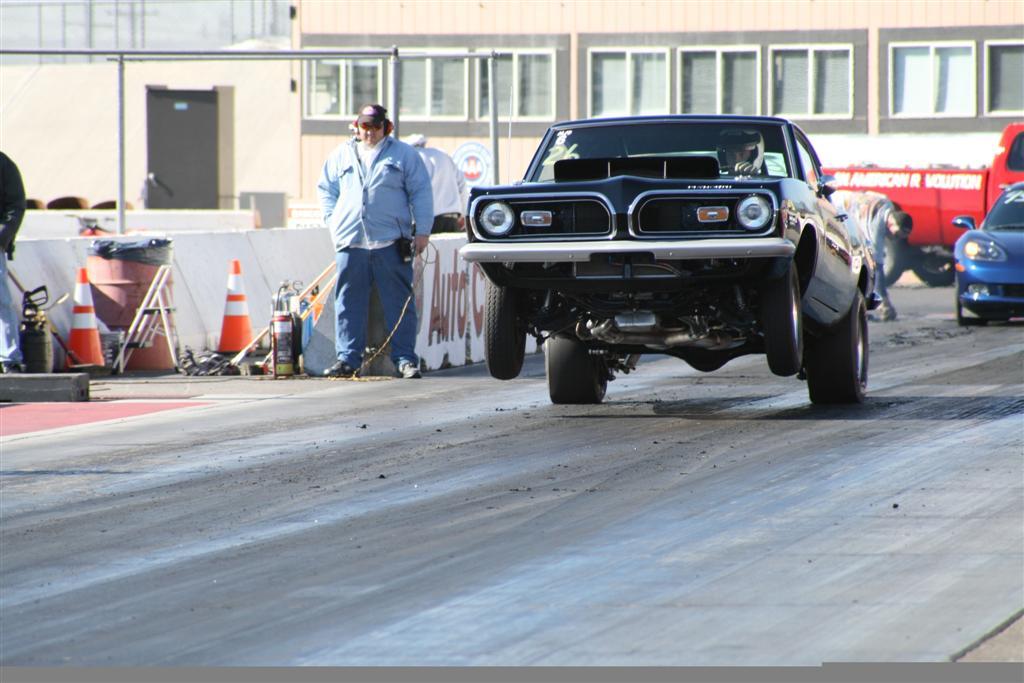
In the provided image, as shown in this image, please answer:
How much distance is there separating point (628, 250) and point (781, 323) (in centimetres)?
98

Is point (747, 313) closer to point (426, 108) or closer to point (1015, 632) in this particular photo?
point (1015, 632)

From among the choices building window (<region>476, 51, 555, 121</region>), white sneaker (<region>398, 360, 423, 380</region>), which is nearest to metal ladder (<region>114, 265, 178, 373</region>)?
white sneaker (<region>398, 360, 423, 380</region>)

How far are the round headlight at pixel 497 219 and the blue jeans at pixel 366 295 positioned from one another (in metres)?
3.94

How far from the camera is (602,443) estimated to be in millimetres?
9961

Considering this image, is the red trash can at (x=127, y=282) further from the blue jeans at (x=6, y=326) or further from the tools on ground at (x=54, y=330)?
the blue jeans at (x=6, y=326)

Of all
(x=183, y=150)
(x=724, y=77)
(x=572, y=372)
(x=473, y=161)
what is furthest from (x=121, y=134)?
(x=183, y=150)

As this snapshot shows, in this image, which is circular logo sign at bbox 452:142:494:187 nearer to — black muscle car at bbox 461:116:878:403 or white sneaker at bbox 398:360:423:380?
white sneaker at bbox 398:360:423:380

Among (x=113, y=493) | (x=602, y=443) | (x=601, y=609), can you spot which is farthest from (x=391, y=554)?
(x=602, y=443)

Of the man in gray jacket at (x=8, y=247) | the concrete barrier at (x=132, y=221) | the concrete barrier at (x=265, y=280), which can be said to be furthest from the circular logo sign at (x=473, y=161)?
the man in gray jacket at (x=8, y=247)

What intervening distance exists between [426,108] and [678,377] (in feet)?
98.7

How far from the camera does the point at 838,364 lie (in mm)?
11516

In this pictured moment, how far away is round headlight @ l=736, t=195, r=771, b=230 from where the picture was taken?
33.0ft

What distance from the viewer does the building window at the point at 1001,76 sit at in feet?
128

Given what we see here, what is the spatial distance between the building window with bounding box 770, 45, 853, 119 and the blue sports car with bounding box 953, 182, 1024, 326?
20079 mm
